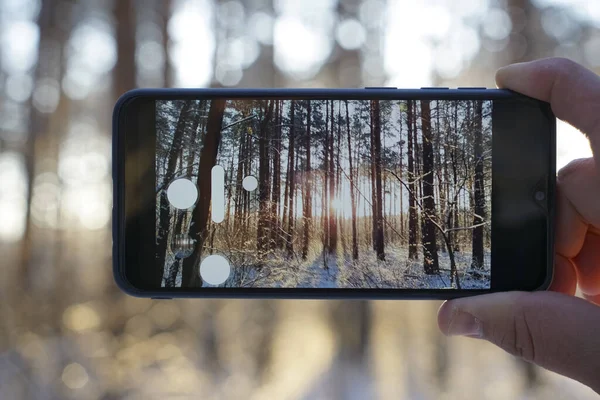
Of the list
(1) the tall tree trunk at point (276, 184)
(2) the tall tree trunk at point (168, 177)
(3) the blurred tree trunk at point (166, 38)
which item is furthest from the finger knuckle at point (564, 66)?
(3) the blurred tree trunk at point (166, 38)

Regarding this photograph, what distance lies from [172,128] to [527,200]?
43 cm

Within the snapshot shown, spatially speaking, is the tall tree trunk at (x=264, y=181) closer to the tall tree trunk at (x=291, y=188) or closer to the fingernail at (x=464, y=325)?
the tall tree trunk at (x=291, y=188)

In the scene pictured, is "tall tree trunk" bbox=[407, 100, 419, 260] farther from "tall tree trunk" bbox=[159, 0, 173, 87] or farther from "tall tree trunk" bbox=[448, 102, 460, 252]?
"tall tree trunk" bbox=[159, 0, 173, 87]

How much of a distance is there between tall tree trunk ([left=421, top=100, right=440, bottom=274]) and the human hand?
52 millimetres

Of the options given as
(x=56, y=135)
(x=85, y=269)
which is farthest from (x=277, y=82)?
(x=85, y=269)

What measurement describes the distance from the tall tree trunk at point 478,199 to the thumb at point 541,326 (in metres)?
0.05

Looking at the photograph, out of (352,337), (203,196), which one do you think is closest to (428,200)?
(203,196)

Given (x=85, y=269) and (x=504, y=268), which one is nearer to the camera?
(x=504, y=268)

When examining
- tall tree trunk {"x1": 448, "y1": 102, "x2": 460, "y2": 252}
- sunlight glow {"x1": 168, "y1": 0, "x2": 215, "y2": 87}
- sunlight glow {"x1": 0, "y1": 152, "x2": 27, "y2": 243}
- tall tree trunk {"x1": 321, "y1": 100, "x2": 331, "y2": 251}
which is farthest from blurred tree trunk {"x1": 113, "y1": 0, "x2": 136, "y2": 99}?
tall tree trunk {"x1": 448, "y1": 102, "x2": 460, "y2": 252}

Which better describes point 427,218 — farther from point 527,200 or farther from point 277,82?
point 277,82

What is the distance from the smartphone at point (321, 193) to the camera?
1.53 feet

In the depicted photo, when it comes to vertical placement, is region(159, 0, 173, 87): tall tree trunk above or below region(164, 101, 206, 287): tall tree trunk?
above

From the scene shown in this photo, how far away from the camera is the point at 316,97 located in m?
0.47

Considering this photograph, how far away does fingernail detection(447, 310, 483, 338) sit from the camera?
451mm
